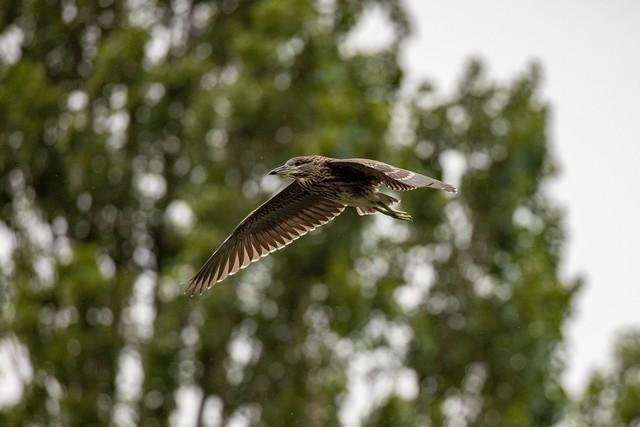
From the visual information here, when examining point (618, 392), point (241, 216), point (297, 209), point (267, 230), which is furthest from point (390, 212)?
point (618, 392)

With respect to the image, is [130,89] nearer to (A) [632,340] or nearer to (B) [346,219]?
(B) [346,219]

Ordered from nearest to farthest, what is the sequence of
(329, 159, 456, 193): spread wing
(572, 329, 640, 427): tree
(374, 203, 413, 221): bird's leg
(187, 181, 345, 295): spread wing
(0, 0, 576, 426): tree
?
(329, 159, 456, 193): spread wing → (374, 203, 413, 221): bird's leg → (187, 181, 345, 295): spread wing → (0, 0, 576, 426): tree → (572, 329, 640, 427): tree

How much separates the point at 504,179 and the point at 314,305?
17.5 ft

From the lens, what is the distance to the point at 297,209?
16.0 m

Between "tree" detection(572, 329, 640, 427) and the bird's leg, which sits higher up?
"tree" detection(572, 329, 640, 427)

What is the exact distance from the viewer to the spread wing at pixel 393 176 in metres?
12.9

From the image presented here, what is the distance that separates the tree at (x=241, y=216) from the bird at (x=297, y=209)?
5.37 m

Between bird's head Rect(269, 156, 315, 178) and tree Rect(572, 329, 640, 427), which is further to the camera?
tree Rect(572, 329, 640, 427)

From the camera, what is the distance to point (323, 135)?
21.8m

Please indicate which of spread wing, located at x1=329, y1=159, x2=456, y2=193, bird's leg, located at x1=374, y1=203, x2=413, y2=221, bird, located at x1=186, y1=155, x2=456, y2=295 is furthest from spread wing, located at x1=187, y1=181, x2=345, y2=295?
spread wing, located at x1=329, y1=159, x2=456, y2=193

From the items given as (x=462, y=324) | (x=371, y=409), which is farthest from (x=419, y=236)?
(x=371, y=409)

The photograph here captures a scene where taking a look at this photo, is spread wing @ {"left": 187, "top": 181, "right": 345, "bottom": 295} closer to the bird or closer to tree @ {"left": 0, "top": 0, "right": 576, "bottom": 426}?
the bird

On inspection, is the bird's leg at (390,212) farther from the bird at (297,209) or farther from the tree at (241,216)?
the tree at (241,216)

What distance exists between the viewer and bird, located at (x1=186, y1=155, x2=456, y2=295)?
14883 millimetres
